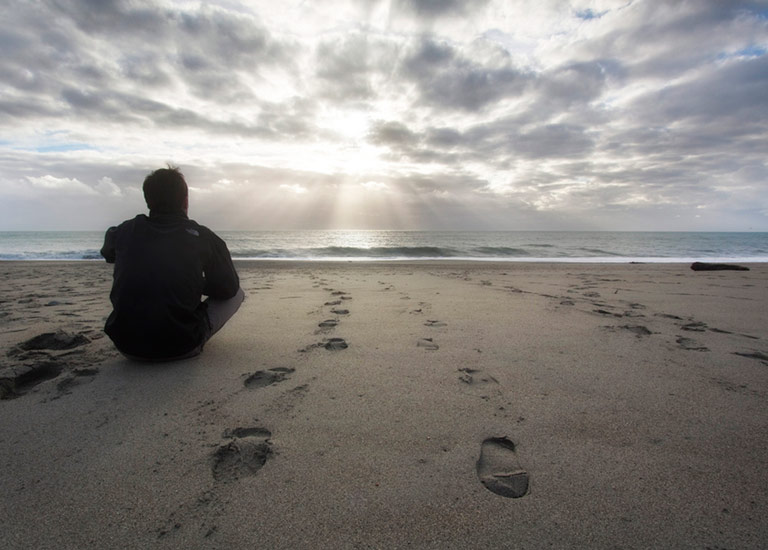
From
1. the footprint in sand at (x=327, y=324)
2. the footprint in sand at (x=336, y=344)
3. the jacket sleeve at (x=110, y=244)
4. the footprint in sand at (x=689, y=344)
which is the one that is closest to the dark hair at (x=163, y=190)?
the jacket sleeve at (x=110, y=244)

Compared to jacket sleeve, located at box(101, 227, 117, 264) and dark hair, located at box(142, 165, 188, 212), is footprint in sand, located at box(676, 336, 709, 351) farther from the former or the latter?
jacket sleeve, located at box(101, 227, 117, 264)

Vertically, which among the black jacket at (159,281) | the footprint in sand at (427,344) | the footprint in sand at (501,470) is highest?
the black jacket at (159,281)

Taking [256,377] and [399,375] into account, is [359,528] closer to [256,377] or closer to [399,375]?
[399,375]

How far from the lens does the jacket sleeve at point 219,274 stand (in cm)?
262

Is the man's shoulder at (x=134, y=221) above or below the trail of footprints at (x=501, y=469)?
above

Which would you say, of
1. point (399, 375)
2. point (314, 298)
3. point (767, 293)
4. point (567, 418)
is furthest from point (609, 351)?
point (767, 293)

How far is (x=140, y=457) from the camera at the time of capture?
1571mm

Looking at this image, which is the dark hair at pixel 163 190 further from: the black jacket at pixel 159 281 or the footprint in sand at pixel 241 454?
the footprint in sand at pixel 241 454

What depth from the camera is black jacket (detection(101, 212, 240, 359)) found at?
2.31 meters

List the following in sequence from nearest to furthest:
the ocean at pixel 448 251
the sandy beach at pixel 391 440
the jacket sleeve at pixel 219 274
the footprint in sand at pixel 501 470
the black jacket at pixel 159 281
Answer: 1. the sandy beach at pixel 391 440
2. the footprint in sand at pixel 501 470
3. the black jacket at pixel 159 281
4. the jacket sleeve at pixel 219 274
5. the ocean at pixel 448 251

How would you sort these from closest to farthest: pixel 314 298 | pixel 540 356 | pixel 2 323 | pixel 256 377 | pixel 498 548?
pixel 498 548
pixel 256 377
pixel 540 356
pixel 2 323
pixel 314 298

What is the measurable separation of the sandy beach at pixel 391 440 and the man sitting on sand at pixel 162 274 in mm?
230

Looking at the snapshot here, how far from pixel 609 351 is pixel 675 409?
3.12 feet

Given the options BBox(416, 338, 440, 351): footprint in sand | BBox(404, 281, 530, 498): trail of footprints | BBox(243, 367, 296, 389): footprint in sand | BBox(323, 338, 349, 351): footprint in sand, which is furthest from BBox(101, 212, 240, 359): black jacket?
BBox(404, 281, 530, 498): trail of footprints
